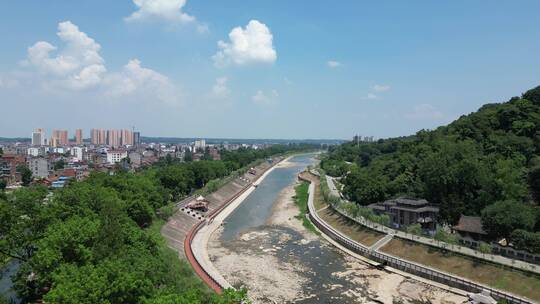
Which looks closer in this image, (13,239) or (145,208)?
(13,239)

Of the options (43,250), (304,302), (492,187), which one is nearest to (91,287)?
(43,250)

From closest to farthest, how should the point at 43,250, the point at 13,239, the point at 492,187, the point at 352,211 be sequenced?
the point at 43,250 → the point at 13,239 → the point at 492,187 → the point at 352,211

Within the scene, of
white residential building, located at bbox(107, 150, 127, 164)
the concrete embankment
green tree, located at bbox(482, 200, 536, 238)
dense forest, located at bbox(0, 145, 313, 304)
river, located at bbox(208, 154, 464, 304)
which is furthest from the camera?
white residential building, located at bbox(107, 150, 127, 164)

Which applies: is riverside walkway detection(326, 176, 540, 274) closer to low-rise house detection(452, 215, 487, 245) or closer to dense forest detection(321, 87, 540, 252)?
low-rise house detection(452, 215, 487, 245)

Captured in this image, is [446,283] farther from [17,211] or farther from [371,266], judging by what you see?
[17,211]

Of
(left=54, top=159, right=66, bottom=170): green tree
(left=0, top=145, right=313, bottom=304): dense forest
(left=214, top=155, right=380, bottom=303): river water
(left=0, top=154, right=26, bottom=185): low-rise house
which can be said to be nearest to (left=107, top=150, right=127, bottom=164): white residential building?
(left=54, top=159, right=66, bottom=170): green tree

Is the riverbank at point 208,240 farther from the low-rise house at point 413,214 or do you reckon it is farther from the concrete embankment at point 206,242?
the low-rise house at point 413,214

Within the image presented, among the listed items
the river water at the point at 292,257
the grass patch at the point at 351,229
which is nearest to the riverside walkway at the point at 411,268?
the grass patch at the point at 351,229

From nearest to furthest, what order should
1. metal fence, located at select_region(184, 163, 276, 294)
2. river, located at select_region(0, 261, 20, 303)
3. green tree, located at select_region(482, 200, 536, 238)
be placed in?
1. river, located at select_region(0, 261, 20, 303)
2. metal fence, located at select_region(184, 163, 276, 294)
3. green tree, located at select_region(482, 200, 536, 238)

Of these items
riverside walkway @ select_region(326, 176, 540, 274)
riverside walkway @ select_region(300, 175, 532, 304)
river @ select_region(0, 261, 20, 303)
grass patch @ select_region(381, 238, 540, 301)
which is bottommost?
river @ select_region(0, 261, 20, 303)
